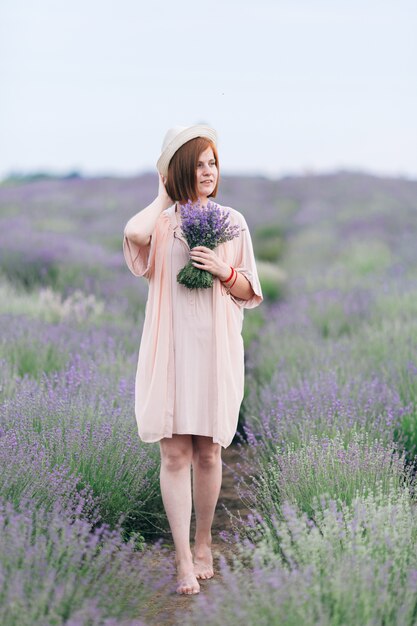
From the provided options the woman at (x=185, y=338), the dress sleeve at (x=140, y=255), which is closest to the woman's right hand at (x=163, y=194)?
the woman at (x=185, y=338)

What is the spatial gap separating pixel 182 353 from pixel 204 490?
0.60 meters

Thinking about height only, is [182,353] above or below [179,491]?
above

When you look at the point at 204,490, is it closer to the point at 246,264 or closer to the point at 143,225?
the point at 246,264

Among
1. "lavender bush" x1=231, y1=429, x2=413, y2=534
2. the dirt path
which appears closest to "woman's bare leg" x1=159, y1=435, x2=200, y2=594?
the dirt path

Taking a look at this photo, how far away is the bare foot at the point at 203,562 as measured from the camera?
3.70 m

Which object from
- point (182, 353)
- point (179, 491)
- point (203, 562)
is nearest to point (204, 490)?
point (179, 491)

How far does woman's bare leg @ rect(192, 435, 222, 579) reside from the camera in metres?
3.61

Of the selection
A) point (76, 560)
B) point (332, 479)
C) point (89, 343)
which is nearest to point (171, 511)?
point (332, 479)

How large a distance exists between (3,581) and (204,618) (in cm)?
57

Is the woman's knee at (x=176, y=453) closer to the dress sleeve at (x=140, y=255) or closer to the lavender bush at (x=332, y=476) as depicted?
the lavender bush at (x=332, y=476)

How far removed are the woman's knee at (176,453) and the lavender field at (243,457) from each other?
0.31m

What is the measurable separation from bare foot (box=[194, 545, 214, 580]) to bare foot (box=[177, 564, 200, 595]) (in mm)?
177

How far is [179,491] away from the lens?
140 inches

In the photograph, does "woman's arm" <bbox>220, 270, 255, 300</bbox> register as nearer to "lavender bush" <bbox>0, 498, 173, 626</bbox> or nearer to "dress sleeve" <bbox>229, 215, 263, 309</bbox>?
"dress sleeve" <bbox>229, 215, 263, 309</bbox>
